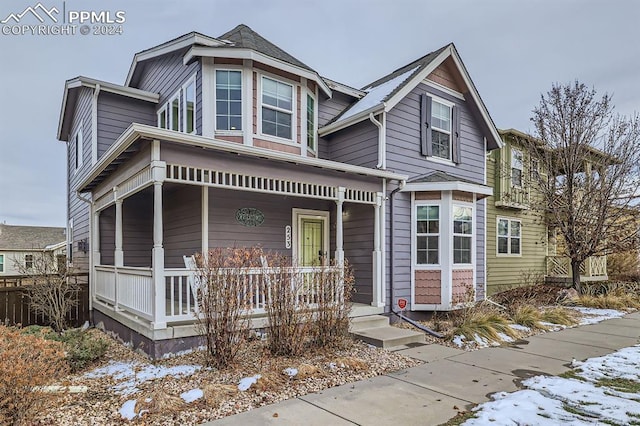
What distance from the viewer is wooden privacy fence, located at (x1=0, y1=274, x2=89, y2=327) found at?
30.0 ft

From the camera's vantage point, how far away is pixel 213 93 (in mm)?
8742

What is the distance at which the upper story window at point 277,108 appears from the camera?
9.08 metres

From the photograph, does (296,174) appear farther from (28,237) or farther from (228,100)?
(28,237)

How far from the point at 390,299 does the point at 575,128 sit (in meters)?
8.30

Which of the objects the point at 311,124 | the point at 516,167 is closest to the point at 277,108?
the point at 311,124

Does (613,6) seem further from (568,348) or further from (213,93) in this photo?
(213,93)

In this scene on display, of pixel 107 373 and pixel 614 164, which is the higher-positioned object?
pixel 614 164

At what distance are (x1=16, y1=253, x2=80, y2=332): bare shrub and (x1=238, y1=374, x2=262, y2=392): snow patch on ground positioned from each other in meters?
5.44

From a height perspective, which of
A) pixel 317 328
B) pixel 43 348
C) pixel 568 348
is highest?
pixel 43 348

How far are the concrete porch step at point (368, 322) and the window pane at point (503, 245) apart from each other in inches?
329

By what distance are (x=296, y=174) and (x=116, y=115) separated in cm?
620

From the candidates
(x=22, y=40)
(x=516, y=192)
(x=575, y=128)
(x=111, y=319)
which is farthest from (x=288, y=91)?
(x=22, y=40)

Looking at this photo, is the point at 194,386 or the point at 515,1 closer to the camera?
the point at 194,386

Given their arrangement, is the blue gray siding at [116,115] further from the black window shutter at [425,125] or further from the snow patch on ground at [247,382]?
the snow patch on ground at [247,382]
